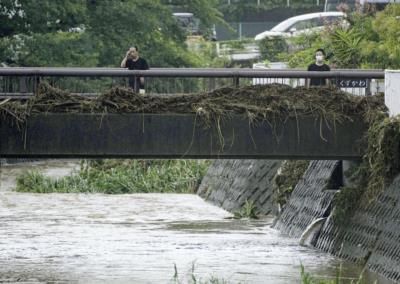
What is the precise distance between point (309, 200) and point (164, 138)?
593cm

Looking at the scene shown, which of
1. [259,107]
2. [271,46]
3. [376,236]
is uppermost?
[259,107]

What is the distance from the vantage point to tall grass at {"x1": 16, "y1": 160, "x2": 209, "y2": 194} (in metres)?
38.5

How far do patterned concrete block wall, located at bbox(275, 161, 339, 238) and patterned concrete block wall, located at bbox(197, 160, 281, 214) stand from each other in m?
2.95

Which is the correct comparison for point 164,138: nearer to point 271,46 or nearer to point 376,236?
point 376,236

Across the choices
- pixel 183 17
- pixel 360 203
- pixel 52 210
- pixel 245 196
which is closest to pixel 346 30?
pixel 245 196

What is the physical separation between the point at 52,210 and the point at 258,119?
1231 cm

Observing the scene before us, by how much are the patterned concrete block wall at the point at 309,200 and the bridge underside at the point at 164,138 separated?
3536mm

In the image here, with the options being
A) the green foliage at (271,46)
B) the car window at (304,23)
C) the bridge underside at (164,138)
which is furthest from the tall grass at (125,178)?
the car window at (304,23)

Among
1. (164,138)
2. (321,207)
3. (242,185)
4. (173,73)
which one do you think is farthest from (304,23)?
(164,138)

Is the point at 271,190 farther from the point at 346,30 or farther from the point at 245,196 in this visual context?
the point at 346,30

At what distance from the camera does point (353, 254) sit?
75.8ft

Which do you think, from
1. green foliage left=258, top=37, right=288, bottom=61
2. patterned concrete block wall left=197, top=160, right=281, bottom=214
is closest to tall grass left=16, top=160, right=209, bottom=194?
patterned concrete block wall left=197, top=160, right=281, bottom=214

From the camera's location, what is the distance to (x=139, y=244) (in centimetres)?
2638

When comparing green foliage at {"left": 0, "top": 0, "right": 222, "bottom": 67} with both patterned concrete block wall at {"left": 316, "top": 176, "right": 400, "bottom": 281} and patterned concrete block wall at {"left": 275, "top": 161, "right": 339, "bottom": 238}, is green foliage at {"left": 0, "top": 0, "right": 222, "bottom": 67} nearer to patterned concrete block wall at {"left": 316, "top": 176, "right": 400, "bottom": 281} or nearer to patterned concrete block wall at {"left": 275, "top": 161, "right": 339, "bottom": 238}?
patterned concrete block wall at {"left": 275, "top": 161, "right": 339, "bottom": 238}
